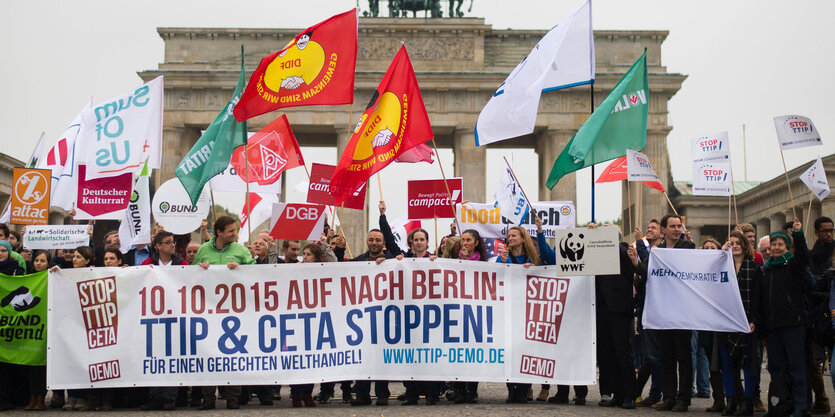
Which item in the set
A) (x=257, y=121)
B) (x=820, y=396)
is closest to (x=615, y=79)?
(x=257, y=121)

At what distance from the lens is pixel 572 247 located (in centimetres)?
1016

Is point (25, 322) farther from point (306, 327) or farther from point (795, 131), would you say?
point (795, 131)

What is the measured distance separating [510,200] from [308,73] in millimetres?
8425

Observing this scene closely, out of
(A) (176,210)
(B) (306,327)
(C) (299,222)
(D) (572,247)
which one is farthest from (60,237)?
(D) (572,247)

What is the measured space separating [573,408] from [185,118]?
42.4m

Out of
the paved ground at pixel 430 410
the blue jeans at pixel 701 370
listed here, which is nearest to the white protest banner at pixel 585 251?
the paved ground at pixel 430 410

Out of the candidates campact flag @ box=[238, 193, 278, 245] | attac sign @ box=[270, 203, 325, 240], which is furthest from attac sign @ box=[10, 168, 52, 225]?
campact flag @ box=[238, 193, 278, 245]

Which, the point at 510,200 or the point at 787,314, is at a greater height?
the point at 510,200

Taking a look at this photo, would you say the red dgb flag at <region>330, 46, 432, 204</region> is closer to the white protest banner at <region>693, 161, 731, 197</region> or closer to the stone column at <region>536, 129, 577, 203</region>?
the white protest banner at <region>693, 161, 731, 197</region>

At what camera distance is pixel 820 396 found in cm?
1091

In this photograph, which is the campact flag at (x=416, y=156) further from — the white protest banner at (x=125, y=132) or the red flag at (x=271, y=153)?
the white protest banner at (x=125, y=132)

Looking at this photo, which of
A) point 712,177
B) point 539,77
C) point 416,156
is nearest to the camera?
point 539,77

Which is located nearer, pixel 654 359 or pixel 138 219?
pixel 654 359

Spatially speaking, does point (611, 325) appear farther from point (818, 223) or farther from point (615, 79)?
point (615, 79)
